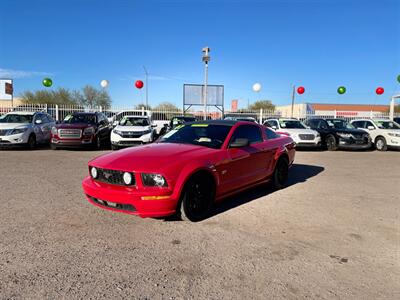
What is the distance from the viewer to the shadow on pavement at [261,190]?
17.7 feet

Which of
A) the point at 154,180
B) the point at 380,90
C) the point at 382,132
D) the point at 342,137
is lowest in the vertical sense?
the point at 154,180

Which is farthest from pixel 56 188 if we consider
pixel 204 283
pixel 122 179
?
pixel 204 283

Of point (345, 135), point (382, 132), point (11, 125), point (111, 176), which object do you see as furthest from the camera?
point (382, 132)

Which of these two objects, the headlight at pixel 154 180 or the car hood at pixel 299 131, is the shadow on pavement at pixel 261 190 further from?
the car hood at pixel 299 131

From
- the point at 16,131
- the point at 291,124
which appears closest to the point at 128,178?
the point at 16,131

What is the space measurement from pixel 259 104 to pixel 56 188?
62955 mm

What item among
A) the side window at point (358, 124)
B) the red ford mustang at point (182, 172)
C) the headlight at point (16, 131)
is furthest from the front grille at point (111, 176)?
the side window at point (358, 124)

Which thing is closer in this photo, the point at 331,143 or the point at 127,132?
the point at 127,132

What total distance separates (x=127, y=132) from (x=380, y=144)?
39.9 feet

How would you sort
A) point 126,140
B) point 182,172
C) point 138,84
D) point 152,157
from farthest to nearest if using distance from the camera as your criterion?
point 138,84 < point 126,140 < point 152,157 < point 182,172

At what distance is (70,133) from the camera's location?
1259cm

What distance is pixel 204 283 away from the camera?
117 inches

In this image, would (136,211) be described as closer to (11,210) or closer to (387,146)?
(11,210)

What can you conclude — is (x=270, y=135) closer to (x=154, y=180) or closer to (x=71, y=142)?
(x=154, y=180)
